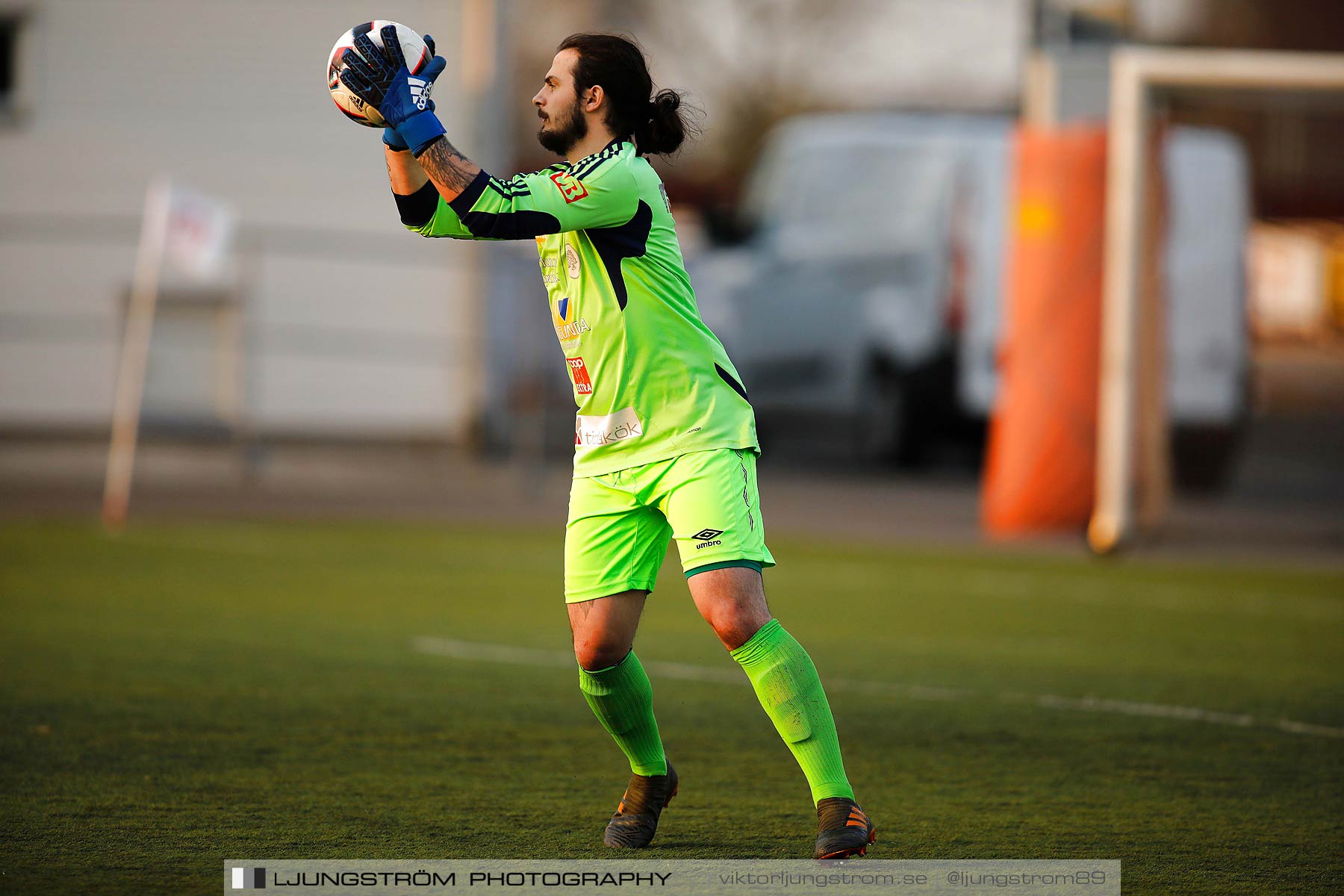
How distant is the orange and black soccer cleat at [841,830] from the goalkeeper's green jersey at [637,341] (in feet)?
2.88

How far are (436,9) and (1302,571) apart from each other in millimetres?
11035

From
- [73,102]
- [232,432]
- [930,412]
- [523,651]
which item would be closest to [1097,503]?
[930,412]

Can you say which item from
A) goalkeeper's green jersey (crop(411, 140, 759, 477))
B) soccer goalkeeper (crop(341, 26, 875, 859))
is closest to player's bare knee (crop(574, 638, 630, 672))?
soccer goalkeeper (crop(341, 26, 875, 859))

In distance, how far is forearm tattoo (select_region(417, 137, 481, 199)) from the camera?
4434 mm

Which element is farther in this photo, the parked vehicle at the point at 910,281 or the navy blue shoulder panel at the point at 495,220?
the parked vehicle at the point at 910,281

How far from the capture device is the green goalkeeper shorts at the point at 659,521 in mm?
4586

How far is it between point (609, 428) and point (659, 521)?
11.2 inches

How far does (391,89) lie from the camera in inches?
176

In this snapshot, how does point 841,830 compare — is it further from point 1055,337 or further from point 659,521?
point 1055,337

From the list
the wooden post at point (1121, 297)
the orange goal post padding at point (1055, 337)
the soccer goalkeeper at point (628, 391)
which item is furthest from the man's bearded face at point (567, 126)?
the orange goal post padding at point (1055, 337)

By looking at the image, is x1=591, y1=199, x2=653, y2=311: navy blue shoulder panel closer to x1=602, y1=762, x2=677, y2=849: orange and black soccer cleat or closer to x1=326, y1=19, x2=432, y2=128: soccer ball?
x1=326, y1=19, x2=432, y2=128: soccer ball

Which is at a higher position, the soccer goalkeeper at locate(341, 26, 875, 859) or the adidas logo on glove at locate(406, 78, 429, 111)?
the adidas logo on glove at locate(406, 78, 429, 111)

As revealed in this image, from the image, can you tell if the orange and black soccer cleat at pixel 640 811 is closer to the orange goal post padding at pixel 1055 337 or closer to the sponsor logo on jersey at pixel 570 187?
the sponsor logo on jersey at pixel 570 187

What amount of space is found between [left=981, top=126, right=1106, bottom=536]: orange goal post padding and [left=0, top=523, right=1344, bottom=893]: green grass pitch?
1.67 metres
